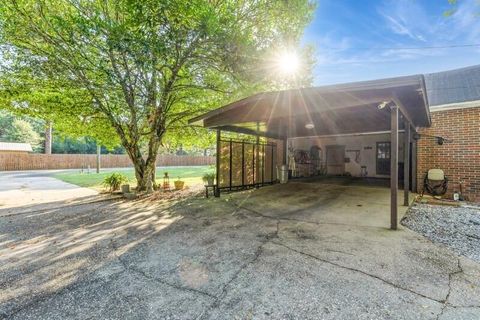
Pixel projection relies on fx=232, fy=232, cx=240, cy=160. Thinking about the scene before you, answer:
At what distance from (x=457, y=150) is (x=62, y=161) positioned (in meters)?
31.5

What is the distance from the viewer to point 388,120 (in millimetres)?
8820

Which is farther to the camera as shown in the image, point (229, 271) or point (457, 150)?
point (457, 150)

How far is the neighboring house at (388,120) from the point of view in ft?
14.9

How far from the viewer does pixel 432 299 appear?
2311 millimetres

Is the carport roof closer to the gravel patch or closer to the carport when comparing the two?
the carport

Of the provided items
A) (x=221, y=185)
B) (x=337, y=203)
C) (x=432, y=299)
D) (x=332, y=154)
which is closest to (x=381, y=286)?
(x=432, y=299)

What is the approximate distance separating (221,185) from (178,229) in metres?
3.78

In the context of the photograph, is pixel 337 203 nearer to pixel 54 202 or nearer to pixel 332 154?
pixel 54 202

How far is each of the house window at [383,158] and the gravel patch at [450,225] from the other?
818cm

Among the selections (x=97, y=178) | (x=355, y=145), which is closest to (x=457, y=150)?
(x=355, y=145)

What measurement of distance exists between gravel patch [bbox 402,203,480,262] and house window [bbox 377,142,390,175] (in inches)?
322

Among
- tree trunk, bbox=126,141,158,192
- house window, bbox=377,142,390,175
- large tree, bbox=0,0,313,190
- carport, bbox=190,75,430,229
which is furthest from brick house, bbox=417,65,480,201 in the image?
tree trunk, bbox=126,141,158,192

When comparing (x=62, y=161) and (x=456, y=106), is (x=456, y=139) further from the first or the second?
(x=62, y=161)

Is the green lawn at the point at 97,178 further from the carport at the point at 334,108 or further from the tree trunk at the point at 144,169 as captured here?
the carport at the point at 334,108
